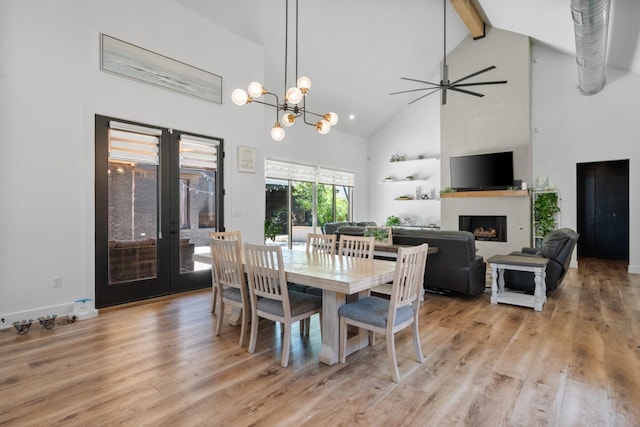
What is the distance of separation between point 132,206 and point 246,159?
1911 mm

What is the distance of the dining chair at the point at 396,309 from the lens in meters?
2.37

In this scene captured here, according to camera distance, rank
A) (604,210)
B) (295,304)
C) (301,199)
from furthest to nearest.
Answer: (301,199)
(604,210)
(295,304)

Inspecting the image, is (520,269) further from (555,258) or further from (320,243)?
(320,243)

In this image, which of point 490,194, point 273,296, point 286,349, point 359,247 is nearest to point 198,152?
point 359,247

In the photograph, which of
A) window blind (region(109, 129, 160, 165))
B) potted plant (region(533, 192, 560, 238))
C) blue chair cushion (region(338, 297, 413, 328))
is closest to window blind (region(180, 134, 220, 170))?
window blind (region(109, 129, 160, 165))

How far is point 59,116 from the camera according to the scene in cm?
372

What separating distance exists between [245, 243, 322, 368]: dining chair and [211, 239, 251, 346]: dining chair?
0.18 metres

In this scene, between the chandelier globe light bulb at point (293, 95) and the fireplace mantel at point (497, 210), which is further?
the fireplace mantel at point (497, 210)

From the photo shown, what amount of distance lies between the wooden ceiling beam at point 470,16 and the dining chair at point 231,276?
5621 mm

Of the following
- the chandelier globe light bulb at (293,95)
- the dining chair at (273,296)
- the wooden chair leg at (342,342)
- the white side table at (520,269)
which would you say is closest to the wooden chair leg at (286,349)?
the dining chair at (273,296)

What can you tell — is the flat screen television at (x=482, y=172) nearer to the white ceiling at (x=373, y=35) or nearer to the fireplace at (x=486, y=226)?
the fireplace at (x=486, y=226)

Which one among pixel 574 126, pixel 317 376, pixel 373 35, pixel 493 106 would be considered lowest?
pixel 317 376

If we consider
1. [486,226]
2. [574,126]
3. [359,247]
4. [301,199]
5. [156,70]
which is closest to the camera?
[359,247]

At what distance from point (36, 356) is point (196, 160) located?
3.01m
